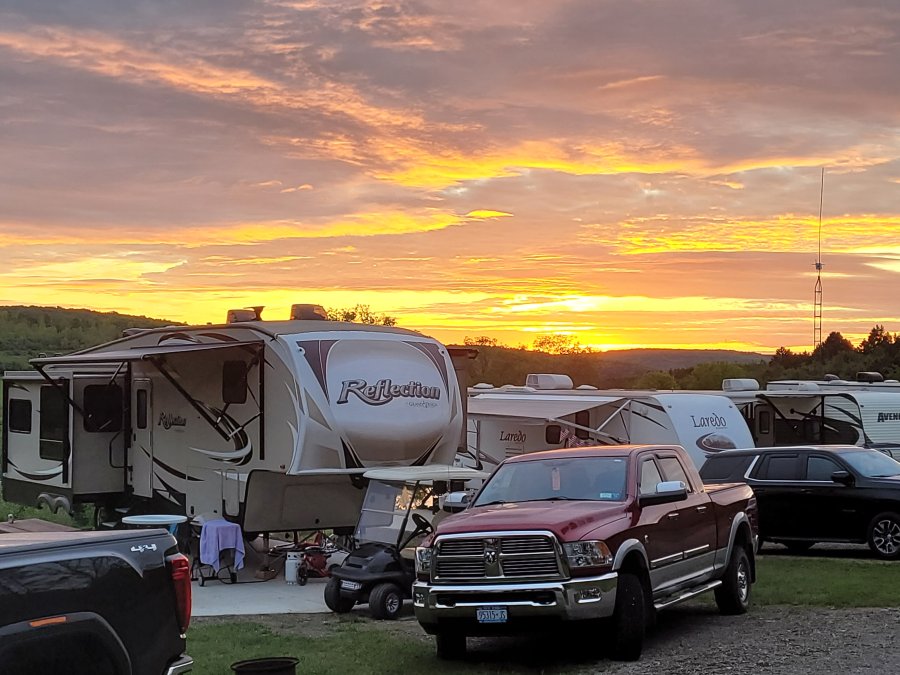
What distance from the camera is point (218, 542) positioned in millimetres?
15383

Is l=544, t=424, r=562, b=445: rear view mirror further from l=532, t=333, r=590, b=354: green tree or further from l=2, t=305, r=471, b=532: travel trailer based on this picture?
l=532, t=333, r=590, b=354: green tree

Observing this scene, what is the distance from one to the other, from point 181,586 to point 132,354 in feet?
36.1

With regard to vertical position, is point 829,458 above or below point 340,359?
below

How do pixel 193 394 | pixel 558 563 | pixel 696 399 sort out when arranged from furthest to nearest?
→ 1. pixel 696 399
2. pixel 193 394
3. pixel 558 563

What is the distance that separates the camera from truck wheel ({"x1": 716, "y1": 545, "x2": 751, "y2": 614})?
1237cm

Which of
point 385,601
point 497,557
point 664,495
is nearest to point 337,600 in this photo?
point 385,601

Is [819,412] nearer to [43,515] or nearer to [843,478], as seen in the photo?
[843,478]

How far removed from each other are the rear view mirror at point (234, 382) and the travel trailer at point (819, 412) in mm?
11346

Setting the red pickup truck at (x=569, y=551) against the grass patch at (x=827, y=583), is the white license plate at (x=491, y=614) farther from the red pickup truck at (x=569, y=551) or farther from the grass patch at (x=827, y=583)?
the grass patch at (x=827, y=583)

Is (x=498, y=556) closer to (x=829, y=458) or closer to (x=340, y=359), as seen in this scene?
(x=340, y=359)

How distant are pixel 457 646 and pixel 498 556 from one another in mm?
1008

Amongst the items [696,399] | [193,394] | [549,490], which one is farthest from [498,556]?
[696,399]

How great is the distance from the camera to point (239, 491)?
52.8ft

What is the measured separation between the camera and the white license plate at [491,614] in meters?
9.63
